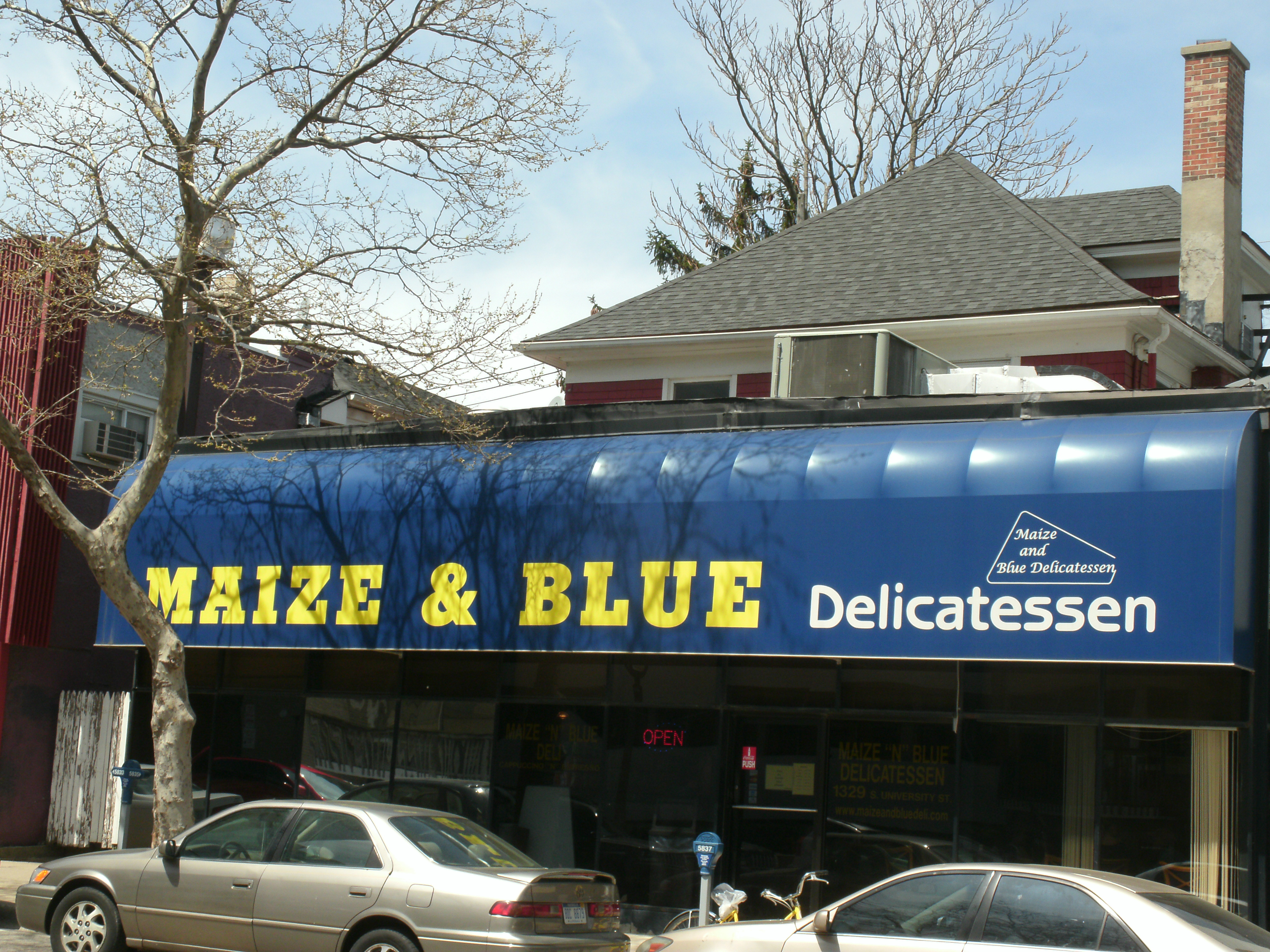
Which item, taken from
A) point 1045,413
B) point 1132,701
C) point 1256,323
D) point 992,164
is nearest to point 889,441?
point 1045,413

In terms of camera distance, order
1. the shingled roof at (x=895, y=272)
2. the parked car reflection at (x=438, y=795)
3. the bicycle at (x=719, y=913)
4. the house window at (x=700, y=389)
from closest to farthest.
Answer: the bicycle at (x=719, y=913), the parked car reflection at (x=438, y=795), the shingled roof at (x=895, y=272), the house window at (x=700, y=389)

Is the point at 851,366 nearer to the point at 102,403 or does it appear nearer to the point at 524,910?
the point at 524,910

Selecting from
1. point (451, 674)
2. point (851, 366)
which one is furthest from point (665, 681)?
point (851, 366)

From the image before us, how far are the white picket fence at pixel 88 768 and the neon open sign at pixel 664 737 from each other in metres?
7.52

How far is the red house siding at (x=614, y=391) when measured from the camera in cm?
1912

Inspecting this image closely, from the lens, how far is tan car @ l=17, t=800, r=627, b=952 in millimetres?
8883

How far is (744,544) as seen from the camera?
12297mm

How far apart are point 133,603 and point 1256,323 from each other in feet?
54.3

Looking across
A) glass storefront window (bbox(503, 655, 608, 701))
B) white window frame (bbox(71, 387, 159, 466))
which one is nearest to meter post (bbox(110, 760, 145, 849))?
glass storefront window (bbox(503, 655, 608, 701))

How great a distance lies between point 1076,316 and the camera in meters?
16.0

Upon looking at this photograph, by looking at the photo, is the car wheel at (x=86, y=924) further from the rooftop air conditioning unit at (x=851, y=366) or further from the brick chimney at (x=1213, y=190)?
the brick chimney at (x=1213, y=190)

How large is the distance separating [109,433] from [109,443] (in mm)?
143

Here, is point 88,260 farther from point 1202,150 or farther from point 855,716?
point 1202,150

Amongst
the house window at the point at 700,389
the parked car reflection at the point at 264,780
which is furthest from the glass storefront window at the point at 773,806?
the house window at the point at 700,389
